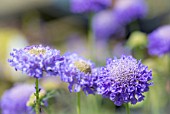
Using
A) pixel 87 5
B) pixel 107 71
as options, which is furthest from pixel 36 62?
pixel 87 5

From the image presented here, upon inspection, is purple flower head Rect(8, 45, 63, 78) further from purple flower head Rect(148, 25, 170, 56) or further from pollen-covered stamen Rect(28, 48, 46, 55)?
purple flower head Rect(148, 25, 170, 56)

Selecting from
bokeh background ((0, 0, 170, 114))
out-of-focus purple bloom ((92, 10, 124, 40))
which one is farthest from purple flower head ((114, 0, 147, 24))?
out-of-focus purple bloom ((92, 10, 124, 40))

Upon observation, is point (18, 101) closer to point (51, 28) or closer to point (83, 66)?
point (83, 66)

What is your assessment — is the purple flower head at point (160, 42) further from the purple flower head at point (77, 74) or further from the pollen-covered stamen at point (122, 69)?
the pollen-covered stamen at point (122, 69)

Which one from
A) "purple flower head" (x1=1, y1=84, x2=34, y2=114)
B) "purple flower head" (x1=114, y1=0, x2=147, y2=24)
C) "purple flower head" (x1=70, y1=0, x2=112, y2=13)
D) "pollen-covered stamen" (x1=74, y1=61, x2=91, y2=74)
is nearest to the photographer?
"pollen-covered stamen" (x1=74, y1=61, x2=91, y2=74)

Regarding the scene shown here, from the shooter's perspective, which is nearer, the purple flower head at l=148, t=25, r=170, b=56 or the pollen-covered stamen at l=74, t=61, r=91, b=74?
the pollen-covered stamen at l=74, t=61, r=91, b=74

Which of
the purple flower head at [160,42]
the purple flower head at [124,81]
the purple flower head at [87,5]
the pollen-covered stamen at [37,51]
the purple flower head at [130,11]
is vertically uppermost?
the purple flower head at [130,11]

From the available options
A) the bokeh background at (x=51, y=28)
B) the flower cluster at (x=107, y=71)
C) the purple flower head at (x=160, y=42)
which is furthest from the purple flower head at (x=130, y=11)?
the flower cluster at (x=107, y=71)

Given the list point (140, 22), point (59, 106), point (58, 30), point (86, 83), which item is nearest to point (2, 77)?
point (58, 30)
